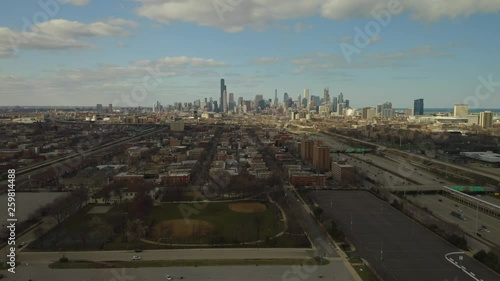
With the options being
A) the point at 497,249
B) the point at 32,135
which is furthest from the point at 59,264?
the point at 32,135

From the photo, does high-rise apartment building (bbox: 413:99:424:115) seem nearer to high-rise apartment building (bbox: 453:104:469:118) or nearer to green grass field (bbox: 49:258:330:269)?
high-rise apartment building (bbox: 453:104:469:118)

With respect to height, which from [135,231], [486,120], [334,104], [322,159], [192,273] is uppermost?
[334,104]

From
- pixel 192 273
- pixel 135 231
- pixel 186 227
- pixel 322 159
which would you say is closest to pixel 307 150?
pixel 322 159

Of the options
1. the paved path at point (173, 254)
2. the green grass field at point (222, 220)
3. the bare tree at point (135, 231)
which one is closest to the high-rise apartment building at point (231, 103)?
the green grass field at point (222, 220)

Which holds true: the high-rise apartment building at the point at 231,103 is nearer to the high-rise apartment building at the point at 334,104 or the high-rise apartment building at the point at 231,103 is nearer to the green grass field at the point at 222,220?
the high-rise apartment building at the point at 334,104

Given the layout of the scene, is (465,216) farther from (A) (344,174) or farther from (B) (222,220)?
(B) (222,220)

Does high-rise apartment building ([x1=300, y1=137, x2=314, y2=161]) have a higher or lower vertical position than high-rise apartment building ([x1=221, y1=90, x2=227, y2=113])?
lower

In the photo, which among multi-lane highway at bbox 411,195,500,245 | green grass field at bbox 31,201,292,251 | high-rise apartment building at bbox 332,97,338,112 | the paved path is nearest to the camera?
the paved path

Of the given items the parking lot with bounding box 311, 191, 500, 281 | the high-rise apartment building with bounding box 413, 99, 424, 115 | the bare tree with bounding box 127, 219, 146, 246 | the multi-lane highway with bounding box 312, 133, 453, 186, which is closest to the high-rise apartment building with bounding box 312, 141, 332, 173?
the multi-lane highway with bounding box 312, 133, 453, 186

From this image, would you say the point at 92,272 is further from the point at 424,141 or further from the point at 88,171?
the point at 424,141
